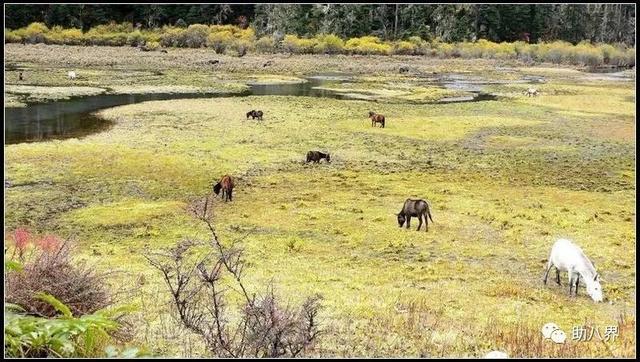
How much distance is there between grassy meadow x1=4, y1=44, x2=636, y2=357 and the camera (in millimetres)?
10898

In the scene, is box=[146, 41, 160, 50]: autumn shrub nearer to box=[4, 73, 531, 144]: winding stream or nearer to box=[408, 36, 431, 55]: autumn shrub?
box=[4, 73, 531, 144]: winding stream

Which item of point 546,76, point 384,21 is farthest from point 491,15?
point 546,76

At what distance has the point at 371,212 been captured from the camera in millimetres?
18969

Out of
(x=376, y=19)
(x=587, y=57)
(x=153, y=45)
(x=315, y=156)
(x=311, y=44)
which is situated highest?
(x=376, y=19)

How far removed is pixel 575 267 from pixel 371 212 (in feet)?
23.5

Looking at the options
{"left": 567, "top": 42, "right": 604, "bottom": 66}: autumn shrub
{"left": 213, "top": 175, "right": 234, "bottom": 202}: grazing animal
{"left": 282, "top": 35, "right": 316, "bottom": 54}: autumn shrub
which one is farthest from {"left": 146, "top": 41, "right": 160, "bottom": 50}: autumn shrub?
{"left": 213, "top": 175, "right": 234, "bottom": 202}: grazing animal

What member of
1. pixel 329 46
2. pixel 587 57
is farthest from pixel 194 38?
pixel 587 57

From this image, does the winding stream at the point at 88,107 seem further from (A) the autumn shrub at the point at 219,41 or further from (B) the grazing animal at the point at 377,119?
(A) the autumn shrub at the point at 219,41

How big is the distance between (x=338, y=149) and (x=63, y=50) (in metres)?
71.1

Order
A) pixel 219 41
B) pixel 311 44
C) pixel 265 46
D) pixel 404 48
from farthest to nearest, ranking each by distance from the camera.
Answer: pixel 404 48 < pixel 311 44 < pixel 265 46 < pixel 219 41

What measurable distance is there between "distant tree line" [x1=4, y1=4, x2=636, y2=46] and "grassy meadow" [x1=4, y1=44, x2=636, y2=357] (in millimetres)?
75656

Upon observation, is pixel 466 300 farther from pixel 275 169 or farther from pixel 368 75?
pixel 368 75

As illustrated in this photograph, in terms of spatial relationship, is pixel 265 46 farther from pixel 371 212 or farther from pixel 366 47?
pixel 371 212

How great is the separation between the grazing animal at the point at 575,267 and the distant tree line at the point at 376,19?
330ft
